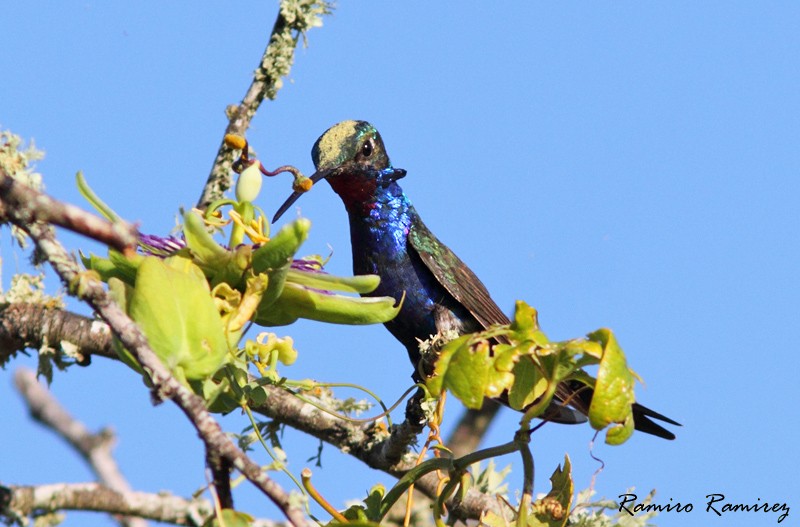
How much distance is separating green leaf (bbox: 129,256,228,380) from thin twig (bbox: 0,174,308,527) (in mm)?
259

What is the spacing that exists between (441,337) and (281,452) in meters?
0.69

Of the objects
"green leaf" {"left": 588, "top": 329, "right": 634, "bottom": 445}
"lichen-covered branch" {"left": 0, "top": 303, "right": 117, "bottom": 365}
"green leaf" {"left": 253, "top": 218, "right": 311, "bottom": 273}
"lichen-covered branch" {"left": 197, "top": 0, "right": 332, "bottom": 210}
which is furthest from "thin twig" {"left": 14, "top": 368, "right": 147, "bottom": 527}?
"green leaf" {"left": 588, "top": 329, "right": 634, "bottom": 445}

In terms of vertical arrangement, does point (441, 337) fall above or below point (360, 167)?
below

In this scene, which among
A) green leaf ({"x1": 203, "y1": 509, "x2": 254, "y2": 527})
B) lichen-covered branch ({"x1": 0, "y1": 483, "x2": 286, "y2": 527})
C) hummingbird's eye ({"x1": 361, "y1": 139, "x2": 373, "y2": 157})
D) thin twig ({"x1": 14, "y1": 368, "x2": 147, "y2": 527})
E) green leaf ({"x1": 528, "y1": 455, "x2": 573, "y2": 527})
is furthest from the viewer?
hummingbird's eye ({"x1": 361, "y1": 139, "x2": 373, "y2": 157})

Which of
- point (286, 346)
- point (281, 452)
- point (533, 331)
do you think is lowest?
point (533, 331)

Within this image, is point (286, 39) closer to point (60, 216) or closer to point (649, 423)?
point (649, 423)

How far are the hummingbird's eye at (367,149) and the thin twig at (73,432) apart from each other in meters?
1.49

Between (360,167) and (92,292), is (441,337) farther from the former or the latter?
(92,292)

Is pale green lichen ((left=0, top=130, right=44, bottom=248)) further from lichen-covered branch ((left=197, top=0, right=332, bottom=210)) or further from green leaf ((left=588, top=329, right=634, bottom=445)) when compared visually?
green leaf ((left=588, top=329, right=634, bottom=445))

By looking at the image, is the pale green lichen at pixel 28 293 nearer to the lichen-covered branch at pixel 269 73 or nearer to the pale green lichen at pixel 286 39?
the lichen-covered branch at pixel 269 73

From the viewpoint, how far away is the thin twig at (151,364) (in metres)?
1.43

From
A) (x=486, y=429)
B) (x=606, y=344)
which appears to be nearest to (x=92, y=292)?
(x=606, y=344)

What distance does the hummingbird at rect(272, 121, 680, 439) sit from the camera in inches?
167

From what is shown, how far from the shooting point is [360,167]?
4375 millimetres
